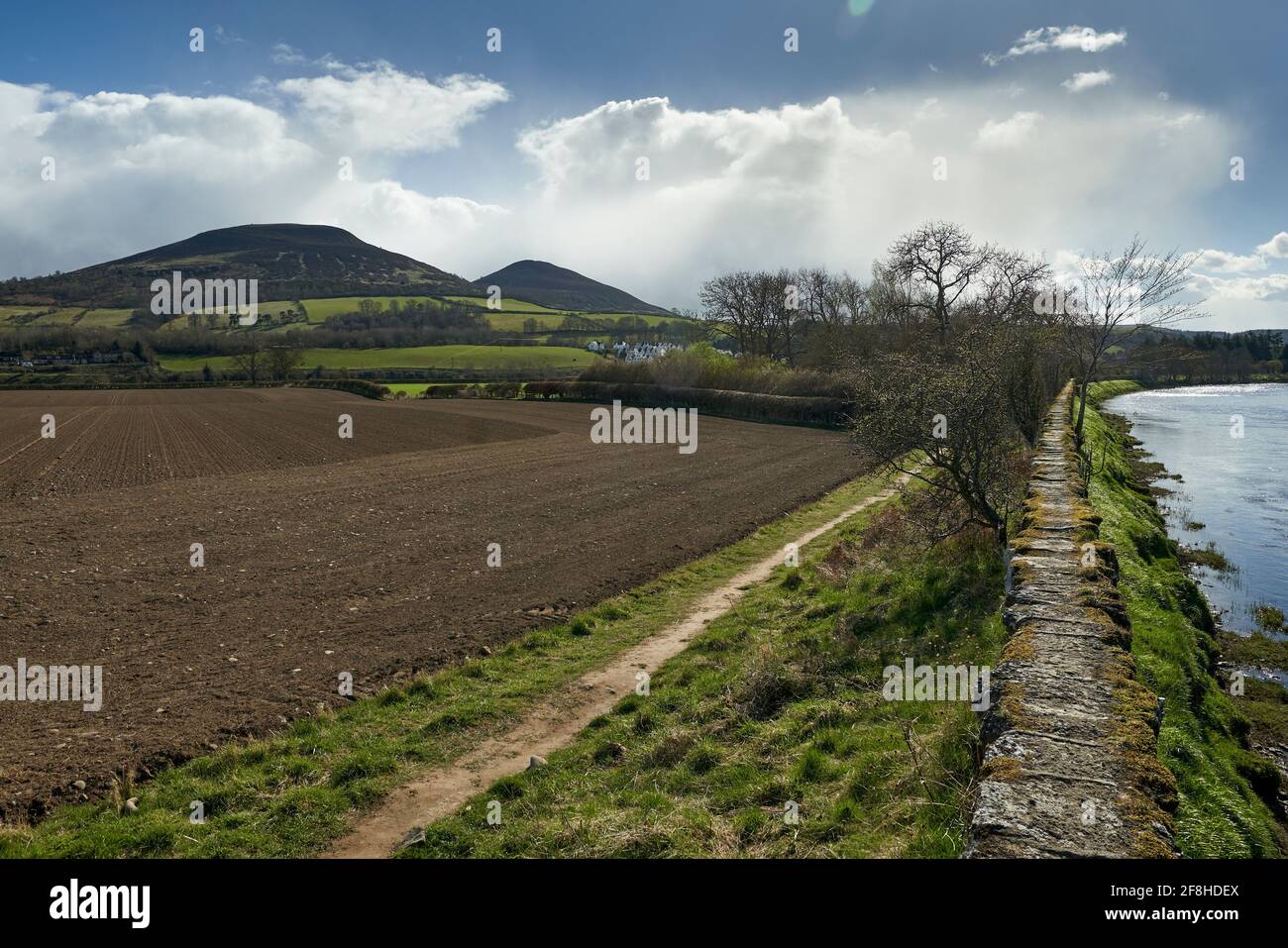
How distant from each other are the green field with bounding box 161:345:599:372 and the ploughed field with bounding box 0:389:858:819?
2561 inches

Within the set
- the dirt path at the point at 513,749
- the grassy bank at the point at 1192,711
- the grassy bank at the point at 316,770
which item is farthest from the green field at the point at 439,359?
the grassy bank at the point at 316,770

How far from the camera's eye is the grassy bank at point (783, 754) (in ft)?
17.9

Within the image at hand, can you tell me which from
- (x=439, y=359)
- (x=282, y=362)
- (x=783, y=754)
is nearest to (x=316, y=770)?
(x=783, y=754)

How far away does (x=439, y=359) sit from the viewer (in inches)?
4281

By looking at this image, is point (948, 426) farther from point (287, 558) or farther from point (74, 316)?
point (74, 316)

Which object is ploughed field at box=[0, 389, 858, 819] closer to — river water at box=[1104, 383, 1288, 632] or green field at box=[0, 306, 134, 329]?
river water at box=[1104, 383, 1288, 632]

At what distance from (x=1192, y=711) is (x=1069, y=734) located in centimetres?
436

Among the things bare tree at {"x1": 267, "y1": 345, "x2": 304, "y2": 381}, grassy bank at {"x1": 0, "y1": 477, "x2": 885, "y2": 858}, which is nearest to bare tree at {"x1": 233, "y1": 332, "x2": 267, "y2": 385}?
bare tree at {"x1": 267, "y1": 345, "x2": 304, "y2": 381}

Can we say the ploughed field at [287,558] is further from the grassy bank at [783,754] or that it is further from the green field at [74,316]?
the green field at [74,316]

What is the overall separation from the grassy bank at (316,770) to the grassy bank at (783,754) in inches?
44.8

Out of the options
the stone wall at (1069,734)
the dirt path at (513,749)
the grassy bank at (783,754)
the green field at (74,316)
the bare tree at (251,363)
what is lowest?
the dirt path at (513,749)

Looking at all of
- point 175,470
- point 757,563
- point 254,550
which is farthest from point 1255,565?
point 175,470

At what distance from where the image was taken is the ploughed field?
865 cm

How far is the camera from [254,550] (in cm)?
1606
